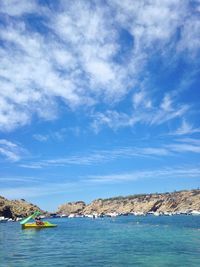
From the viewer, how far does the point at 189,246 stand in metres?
60.9

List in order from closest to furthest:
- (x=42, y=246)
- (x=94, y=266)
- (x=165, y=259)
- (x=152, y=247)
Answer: (x=94, y=266) → (x=165, y=259) → (x=152, y=247) → (x=42, y=246)

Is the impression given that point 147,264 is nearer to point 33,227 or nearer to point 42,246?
point 42,246

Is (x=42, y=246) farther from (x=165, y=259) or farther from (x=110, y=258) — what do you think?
(x=165, y=259)

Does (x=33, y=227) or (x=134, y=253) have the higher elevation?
(x=33, y=227)

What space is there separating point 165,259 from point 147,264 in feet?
14.5

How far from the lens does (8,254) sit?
55094 millimetres

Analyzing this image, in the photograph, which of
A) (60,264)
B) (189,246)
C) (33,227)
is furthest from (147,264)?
(33,227)

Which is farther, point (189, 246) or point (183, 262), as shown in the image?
point (189, 246)

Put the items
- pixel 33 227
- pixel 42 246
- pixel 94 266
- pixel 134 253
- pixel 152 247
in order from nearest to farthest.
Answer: pixel 94 266 < pixel 134 253 < pixel 152 247 < pixel 42 246 < pixel 33 227

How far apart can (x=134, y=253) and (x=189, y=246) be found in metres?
11.2

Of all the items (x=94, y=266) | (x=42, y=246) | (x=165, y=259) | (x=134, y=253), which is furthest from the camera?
(x=42, y=246)

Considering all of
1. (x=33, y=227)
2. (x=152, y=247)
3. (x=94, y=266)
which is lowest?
(x=94, y=266)

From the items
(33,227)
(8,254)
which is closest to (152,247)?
(8,254)

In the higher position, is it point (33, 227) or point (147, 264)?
point (33, 227)
